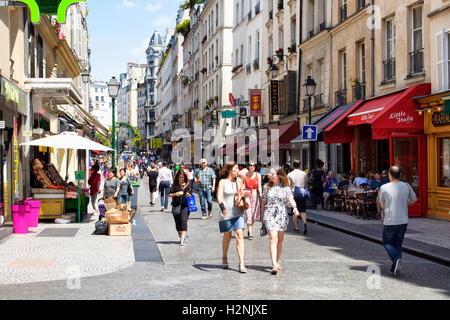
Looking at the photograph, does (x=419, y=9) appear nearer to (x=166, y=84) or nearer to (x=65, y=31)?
(x=65, y=31)

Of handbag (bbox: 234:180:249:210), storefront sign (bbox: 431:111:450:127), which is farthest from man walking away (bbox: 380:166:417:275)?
storefront sign (bbox: 431:111:450:127)

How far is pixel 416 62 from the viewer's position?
17.0m

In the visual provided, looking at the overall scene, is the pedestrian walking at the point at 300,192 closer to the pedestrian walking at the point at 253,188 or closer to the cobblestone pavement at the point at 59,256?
the pedestrian walking at the point at 253,188

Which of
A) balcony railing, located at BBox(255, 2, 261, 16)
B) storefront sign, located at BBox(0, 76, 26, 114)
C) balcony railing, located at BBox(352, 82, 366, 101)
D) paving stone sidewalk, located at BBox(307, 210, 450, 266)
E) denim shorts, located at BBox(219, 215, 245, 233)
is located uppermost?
balcony railing, located at BBox(255, 2, 261, 16)

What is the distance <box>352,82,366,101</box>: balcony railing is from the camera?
813 inches

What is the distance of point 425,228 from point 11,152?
33.1 ft

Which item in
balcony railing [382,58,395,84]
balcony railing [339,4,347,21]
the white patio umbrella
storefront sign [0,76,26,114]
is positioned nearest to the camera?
storefront sign [0,76,26,114]

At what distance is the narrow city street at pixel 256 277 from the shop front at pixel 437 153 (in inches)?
183

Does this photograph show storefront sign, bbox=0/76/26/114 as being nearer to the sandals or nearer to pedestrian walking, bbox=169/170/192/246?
pedestrian walking, bbox=169/170/192/246

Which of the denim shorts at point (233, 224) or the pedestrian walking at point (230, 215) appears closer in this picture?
the pedestrian walking at point (230, 215)

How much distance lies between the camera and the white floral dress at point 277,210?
346 inches

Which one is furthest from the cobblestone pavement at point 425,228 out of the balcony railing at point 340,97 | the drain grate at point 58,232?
the drain grate at point 58,232

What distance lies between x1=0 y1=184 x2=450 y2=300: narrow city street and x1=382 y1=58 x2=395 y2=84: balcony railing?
801 centimetres

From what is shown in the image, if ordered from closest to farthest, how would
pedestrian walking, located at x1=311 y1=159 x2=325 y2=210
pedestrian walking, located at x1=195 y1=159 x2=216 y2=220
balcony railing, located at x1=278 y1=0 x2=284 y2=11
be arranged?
pedestrian walking, located at x1=195 y1=159 x2=216 y2=220 → pedestrian walking, located at x1=311 y1=159 x2=325 y2=210 → balcony railing, located at x1=278 y1=0 x2=284 y2=11
